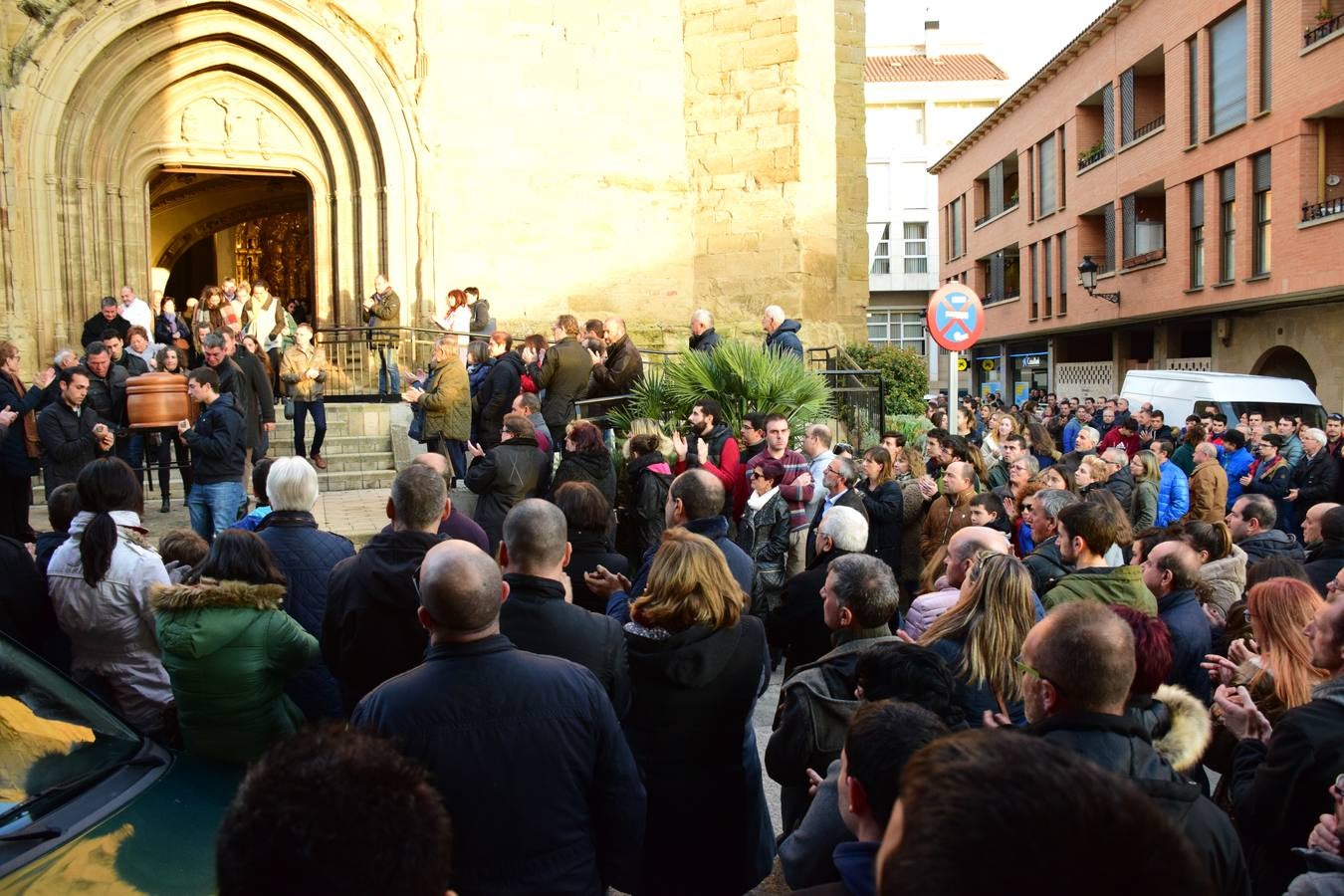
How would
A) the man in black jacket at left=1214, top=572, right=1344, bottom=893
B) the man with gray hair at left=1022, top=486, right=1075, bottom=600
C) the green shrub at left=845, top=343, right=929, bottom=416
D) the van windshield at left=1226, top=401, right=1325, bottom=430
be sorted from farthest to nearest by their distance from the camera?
1. the van windshield at left=1226, top=401, right=1325, bottom=430
2. the green shrub at left=845, top=343, right=929, bottom=416
3. the man with gray hair at left=1022, top=486, right=1075, bottom=600
4. the man in black jacket at left=1214, top=572, right=1344, bottom=893

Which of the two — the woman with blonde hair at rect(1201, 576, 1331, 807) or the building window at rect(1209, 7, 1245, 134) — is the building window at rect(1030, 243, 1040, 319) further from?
the woman with blonde hair at rect(1201, 576, 1331, 807)

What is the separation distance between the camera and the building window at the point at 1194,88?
24.8 meters

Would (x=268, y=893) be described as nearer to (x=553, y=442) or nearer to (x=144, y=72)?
(x=553, y=442)

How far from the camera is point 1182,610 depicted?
15.4ft

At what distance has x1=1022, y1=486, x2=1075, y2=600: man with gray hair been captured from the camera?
5094 mm

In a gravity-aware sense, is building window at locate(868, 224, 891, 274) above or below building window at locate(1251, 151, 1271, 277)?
above

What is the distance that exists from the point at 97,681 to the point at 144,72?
12.8 meters

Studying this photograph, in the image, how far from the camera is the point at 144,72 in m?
14.8

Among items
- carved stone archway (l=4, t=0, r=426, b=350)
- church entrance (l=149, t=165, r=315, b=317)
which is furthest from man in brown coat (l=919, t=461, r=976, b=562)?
church entrance (l=149, t=165, r=315, b=317)

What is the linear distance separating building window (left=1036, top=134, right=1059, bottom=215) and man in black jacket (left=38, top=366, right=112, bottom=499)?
30.7m

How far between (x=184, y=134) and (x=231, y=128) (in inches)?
24.9

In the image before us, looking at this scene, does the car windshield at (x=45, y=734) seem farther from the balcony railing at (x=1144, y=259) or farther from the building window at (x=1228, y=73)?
the balcony railing at (x=1144, y=259)

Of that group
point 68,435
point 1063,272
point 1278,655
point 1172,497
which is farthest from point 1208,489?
point 1063,272

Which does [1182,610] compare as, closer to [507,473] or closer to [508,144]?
[507,473]
